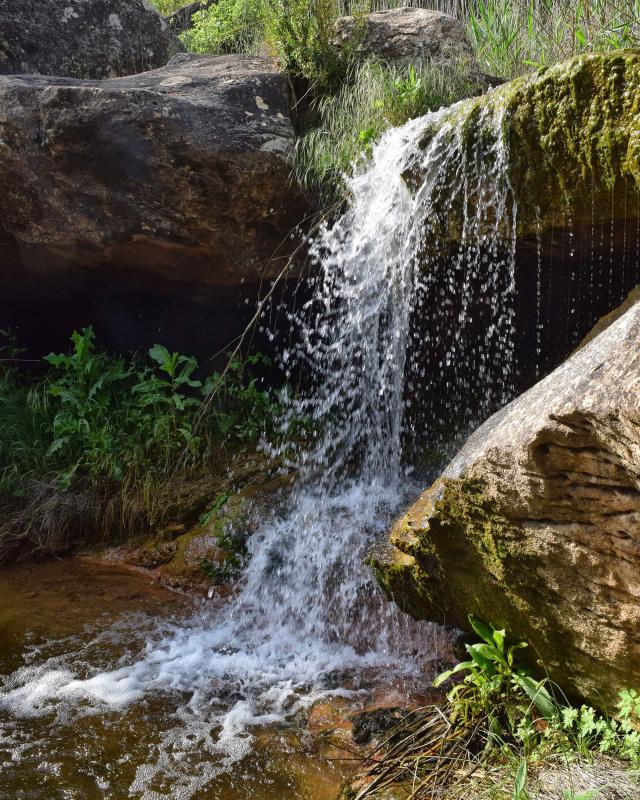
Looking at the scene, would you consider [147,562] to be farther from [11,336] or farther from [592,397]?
[592,397]

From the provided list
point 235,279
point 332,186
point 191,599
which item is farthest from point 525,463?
point 235,279

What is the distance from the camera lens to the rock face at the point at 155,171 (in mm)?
4320

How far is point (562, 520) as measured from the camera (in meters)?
2.14

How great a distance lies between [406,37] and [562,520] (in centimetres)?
413

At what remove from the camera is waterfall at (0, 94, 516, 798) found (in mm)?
3068

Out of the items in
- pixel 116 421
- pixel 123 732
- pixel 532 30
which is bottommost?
pixel 123 732

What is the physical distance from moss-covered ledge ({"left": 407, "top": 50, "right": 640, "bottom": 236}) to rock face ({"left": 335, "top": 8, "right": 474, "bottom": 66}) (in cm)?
184

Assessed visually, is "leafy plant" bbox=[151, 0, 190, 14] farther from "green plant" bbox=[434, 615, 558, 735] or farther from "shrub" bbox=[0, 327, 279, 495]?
"green plant" bbox=[434, 615, 558, 735]

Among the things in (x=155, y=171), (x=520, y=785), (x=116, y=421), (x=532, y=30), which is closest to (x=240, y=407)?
(x=116, y=421)

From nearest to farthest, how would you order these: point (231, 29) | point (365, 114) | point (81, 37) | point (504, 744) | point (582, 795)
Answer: point (582, 795), point (504, 744), point (365, 114), point (81, 37), point (231, 29)

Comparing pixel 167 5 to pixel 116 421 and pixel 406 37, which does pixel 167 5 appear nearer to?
pixel 406 37

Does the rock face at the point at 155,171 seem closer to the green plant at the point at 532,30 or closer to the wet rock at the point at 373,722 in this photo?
the green plant at the point at 532,30

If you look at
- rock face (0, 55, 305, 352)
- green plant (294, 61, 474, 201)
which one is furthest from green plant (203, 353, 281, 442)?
green plant (294, 61, 474, 201)

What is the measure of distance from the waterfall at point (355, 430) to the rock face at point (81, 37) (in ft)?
8.77
